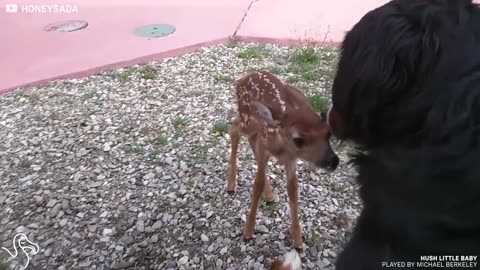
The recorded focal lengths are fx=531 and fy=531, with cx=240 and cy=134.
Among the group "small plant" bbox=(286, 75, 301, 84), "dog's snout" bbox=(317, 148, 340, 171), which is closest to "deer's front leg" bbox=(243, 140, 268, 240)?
"dog's snout" bbox=(317, 148, 340, 171)

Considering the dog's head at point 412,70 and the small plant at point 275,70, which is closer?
the dog's head at point 412,70

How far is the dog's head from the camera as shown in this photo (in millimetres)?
1332

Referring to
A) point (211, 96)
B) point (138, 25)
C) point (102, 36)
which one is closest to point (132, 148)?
point (211, 96)

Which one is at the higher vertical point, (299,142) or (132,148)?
(299,142)

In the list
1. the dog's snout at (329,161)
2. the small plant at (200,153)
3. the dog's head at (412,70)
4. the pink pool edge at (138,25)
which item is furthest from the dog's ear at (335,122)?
the pink pool edge at (138,25)

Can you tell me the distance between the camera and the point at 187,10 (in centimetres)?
505

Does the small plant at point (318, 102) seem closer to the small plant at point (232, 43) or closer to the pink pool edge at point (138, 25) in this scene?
the pink pool edge at point (138, 25)

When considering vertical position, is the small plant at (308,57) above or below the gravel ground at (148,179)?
above

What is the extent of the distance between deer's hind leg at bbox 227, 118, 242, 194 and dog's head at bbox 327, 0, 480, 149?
1264 millimetres

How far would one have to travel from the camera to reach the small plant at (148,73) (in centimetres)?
411

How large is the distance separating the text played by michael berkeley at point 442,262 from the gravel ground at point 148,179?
1124mm

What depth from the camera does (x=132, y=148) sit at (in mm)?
3342

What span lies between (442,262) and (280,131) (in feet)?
3.58

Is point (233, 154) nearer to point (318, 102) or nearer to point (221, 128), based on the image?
point (221, 128)
